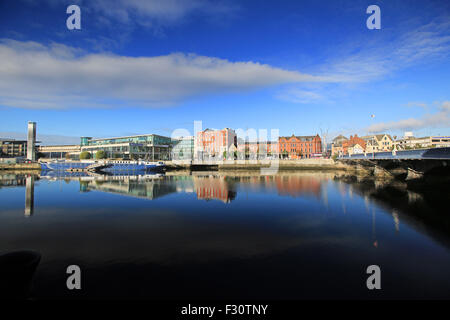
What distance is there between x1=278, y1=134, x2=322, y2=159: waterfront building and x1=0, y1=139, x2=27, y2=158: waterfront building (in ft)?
525

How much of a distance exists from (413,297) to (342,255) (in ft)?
10.6

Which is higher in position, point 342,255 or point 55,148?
point 55,148

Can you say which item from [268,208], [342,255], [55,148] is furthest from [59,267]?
[55,148]

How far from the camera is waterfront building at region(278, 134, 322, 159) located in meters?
115

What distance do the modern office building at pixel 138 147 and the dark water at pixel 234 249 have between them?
97153 millimetres

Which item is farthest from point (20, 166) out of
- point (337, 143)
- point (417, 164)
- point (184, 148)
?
point (337, 143)

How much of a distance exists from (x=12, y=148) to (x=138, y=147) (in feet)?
309

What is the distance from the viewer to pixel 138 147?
116m

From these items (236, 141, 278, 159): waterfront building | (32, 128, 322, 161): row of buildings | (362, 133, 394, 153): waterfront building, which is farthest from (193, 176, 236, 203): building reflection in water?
(362, 133, 394, 153): waterfront building

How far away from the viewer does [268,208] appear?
2053 centimetres

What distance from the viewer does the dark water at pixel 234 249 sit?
786 centimetres

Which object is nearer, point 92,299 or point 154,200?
point 92,299

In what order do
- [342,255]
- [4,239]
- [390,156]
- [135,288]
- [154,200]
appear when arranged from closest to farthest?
[135,288], [342,255], [4,239], [154,200], [390,156]
